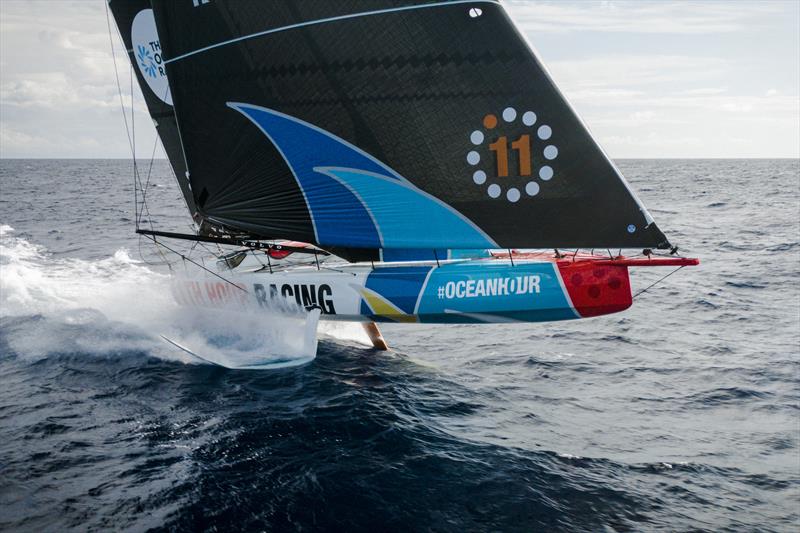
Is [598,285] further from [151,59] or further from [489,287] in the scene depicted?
[151,59]

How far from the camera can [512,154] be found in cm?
805

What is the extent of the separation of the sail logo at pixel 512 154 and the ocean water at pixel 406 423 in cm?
276

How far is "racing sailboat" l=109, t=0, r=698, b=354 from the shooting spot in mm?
7859

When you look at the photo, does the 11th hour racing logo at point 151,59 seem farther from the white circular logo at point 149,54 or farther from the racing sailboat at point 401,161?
the racing sailboat at point 401,161

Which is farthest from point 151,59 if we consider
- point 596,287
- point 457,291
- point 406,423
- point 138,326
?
point 596,287

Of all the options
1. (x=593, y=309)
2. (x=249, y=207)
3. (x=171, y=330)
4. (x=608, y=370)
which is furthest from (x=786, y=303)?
(x=171, y=330)

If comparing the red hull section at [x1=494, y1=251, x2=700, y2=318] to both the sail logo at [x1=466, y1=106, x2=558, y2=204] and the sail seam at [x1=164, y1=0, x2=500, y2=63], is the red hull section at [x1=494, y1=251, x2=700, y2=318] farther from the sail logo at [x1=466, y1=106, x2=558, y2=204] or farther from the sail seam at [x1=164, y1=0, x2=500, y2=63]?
the sail seam at [x1=164, y1=0, x2=500, y2=63]

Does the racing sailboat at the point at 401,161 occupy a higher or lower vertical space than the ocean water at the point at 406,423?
higher

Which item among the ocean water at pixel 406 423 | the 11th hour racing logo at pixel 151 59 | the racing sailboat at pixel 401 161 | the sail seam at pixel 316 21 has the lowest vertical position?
the ocean water at pixel 406 423

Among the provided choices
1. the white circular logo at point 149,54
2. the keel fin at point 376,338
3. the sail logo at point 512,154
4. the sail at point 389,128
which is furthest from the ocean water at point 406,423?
the white circular logo at point 149,54

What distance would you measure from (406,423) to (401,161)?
321cm

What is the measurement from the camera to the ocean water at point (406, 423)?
5.89 m

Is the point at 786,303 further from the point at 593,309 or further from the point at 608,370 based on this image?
the point at 593,309

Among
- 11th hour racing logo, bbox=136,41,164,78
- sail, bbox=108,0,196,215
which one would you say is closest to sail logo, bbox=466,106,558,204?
sail, bbox=108,0,196,215
